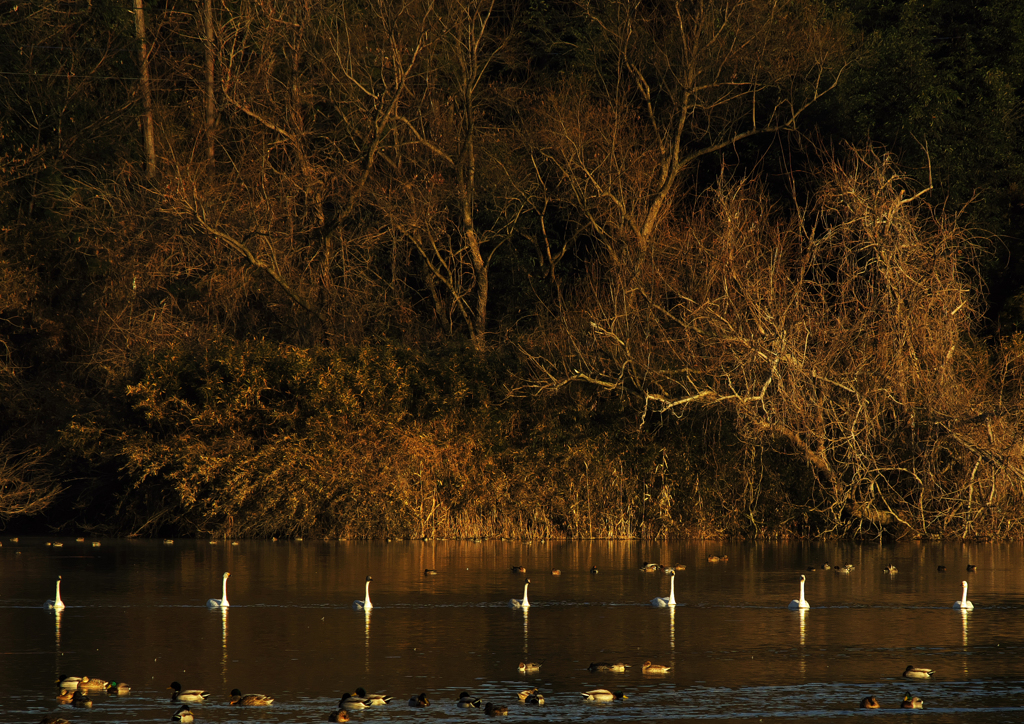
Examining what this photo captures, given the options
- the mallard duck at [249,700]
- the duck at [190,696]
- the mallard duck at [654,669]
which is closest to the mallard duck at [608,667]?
the mallard duck at [654,669]

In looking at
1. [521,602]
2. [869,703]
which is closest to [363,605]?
[521,602]

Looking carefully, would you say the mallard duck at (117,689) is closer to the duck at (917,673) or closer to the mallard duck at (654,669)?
the mallard duck at (654,669)

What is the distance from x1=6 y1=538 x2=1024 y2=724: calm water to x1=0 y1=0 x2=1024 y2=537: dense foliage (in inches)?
142

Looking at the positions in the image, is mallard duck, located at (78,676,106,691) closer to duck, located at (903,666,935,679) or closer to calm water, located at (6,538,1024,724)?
calm water, located at (6,538,1024,724)

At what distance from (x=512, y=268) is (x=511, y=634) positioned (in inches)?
815

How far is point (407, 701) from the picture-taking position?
477 inches

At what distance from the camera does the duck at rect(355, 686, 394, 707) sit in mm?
11750

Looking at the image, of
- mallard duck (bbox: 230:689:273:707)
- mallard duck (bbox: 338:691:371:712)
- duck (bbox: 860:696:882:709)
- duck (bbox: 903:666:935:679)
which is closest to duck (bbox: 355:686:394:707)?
mallard duck (bbox: 338:691:371:712)

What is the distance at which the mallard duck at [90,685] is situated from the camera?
488 inches

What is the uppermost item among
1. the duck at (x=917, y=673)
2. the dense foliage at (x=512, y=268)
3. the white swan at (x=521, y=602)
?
the dense foliage at (x=512, y=268)

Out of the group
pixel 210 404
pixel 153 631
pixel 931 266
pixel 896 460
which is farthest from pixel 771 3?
pixel 153 631

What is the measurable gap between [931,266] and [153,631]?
1827cm

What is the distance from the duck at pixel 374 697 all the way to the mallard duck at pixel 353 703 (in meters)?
0.05

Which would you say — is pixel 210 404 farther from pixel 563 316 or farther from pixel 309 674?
pixel 309 674
